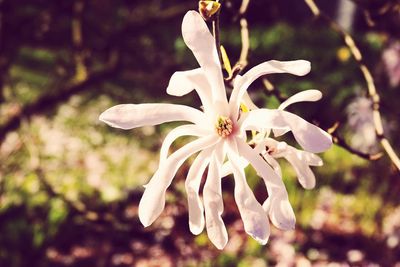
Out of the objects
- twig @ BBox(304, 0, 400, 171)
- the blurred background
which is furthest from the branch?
twig @ BBox(304, 0, 400, 171)

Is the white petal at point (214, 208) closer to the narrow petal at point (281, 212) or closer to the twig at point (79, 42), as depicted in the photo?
the narrow petal at point (281, 212)

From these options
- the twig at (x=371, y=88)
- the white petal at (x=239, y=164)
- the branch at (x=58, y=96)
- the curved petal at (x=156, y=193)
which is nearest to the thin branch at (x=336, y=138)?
the twig at (x=371, y=88)

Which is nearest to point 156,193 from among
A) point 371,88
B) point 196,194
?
point 196,194

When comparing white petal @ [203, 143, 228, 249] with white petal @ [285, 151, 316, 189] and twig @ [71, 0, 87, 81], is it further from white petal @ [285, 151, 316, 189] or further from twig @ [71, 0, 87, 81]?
twig @ [71, 0, 87, 81]

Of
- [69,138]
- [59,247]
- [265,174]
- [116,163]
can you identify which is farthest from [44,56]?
[265,174]

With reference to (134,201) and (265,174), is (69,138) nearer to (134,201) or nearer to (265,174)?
(134,201)

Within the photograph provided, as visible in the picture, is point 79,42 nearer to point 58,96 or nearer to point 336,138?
point 58,96

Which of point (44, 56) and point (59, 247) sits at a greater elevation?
point (59, 247)
